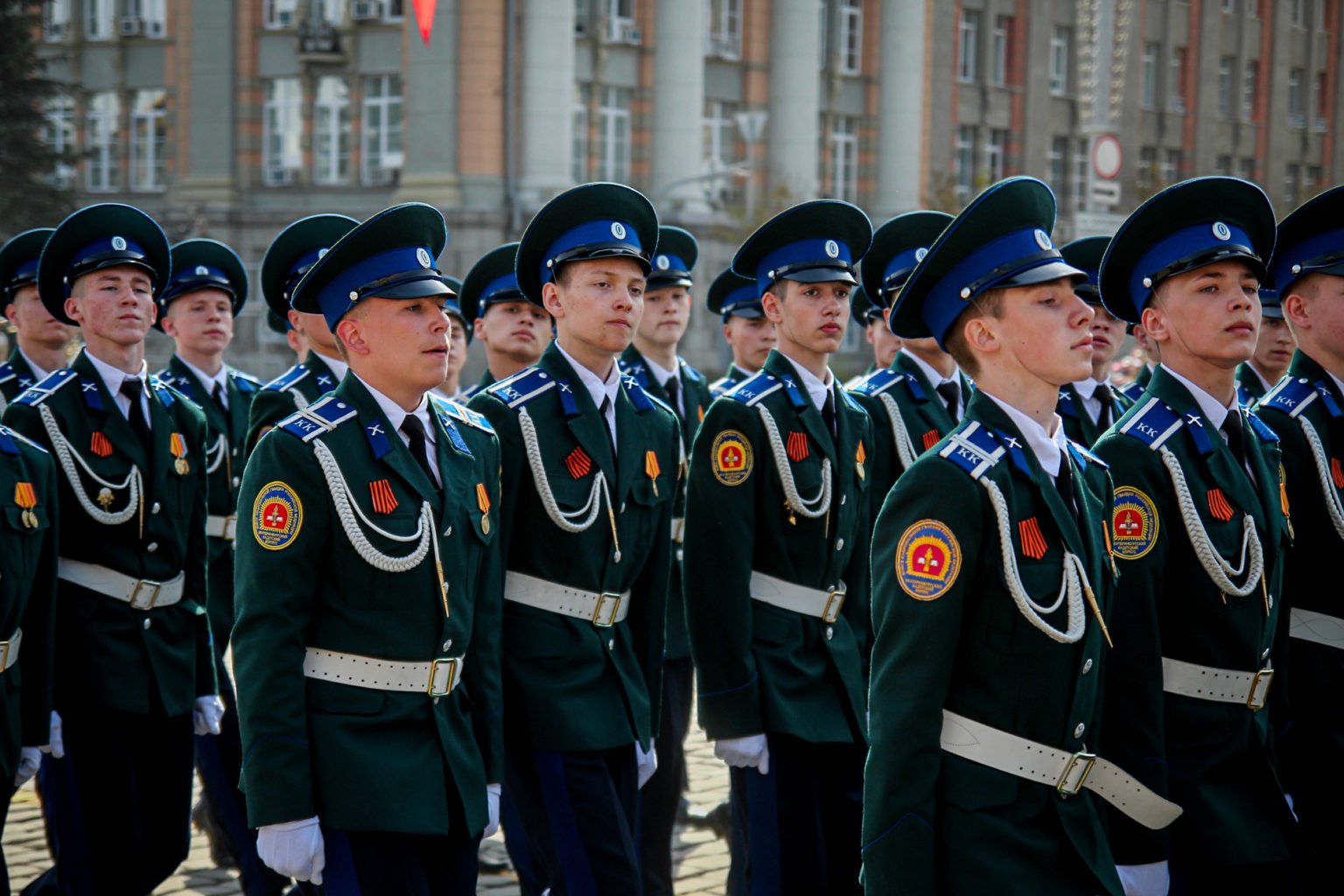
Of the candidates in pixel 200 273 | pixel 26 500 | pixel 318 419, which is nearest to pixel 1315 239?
pixel 318 419

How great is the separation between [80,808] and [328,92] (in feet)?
121

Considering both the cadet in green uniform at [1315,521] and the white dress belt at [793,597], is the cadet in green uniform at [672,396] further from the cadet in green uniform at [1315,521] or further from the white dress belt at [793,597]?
the cadet in green uniform at [1315,521]

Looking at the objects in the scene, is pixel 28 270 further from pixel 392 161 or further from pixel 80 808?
pixel 392 161

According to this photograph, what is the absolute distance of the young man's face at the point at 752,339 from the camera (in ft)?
33.1

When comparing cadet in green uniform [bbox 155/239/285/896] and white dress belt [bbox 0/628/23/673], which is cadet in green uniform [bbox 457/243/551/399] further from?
white dress belt [bbox 0/628/23/673]

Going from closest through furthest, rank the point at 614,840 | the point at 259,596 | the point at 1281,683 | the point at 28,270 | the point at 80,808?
the point at 259,596 → the point at 1281,683 → the point at 614,840 → the point at 80,808 → the point at 28,270

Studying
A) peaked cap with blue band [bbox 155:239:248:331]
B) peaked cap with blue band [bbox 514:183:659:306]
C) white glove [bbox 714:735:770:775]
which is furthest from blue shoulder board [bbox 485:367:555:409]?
peaked cap with blue band [bbox 155:239:248:331]

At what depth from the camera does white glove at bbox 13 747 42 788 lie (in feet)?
19.2

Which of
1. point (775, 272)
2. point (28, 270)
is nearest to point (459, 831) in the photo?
point (775, 272)

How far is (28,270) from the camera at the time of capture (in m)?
8.89

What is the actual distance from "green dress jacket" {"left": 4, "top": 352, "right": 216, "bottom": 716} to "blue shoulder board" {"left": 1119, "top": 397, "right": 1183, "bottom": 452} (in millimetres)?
3598

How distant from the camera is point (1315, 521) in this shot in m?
5.31

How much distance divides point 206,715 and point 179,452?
1009 millimetres

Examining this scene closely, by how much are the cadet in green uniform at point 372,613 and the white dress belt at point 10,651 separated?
1.48 meters
